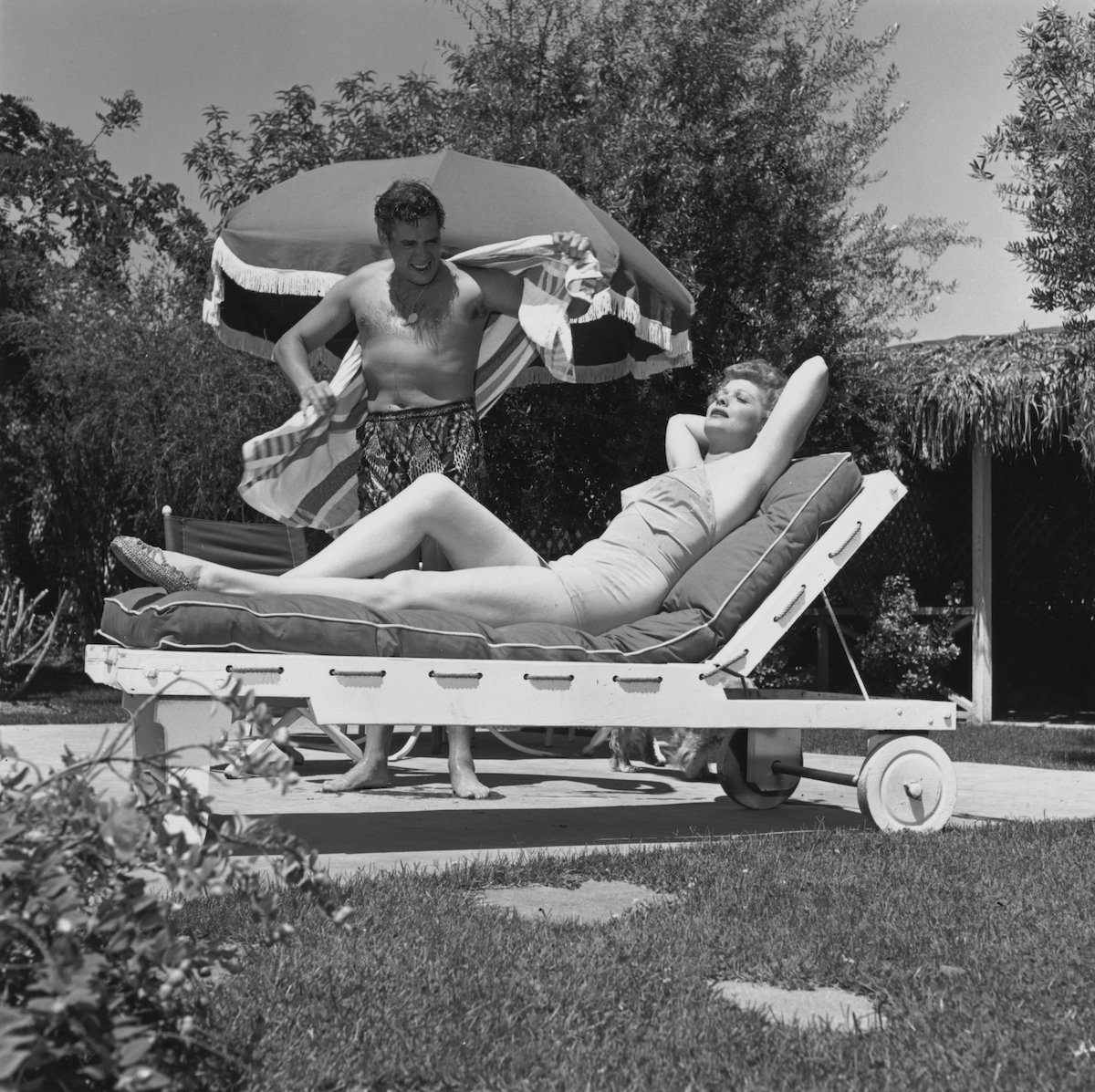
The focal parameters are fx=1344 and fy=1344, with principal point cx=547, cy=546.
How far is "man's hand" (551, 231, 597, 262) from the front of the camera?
501 cm

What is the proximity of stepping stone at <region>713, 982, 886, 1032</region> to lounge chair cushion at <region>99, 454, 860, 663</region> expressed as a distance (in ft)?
4.76

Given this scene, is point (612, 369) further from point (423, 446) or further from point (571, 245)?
point (423, 446)

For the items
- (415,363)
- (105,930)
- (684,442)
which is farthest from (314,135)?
(105,930)

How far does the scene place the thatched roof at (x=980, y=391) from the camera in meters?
9.01

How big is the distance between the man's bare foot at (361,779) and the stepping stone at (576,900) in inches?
79.7

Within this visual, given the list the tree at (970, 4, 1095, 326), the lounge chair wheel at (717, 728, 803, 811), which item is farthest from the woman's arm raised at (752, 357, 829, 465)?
the tree at (970, 4, 1095, 326)

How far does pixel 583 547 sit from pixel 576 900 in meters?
1.41

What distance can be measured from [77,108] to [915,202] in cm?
953

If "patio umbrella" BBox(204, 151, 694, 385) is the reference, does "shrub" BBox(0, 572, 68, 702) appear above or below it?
below

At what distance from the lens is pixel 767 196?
942 centimetres

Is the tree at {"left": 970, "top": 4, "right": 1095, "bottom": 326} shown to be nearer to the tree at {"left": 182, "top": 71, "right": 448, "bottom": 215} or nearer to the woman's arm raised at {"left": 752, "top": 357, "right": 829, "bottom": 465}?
the woman's arm raised at {"left": 752, "top": 357, "right": 829, "bottom": 465}

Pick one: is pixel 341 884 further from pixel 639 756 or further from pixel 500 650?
pixel 639 756

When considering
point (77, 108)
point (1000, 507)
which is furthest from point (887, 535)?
point (77, 108)

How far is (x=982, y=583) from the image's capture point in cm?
981
